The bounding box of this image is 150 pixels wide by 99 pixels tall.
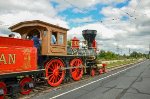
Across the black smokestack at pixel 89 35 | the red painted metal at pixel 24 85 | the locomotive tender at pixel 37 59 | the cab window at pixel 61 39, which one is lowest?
the red painted metal at pixel 24 85

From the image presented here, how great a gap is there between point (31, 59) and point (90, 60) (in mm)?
8945

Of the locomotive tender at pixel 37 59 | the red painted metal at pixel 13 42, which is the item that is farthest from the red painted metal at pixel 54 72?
the red painted metal at pixel 13 42

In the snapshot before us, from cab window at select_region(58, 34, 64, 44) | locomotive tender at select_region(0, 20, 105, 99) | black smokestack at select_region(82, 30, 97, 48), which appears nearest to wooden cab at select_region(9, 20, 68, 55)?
locomotive tender at select_region(0, 20, 105, 99)

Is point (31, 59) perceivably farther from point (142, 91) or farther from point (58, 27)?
point (142, 91)

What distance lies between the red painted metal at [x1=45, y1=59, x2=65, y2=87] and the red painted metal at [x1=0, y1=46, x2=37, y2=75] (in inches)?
73.5

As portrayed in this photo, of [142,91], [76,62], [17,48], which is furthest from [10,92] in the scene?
[76,62]

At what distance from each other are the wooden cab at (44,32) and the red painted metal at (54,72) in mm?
567

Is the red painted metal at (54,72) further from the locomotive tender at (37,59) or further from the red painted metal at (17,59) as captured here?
the red painted metal at (17,59)

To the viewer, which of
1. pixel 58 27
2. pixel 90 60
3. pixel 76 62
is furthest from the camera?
pixel 90 60

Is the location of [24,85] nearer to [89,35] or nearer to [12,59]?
[12,59]

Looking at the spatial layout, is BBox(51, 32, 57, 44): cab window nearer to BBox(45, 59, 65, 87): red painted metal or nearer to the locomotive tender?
the locomotive tender

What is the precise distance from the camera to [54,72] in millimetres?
14523

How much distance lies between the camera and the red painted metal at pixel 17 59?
10352 millimetres

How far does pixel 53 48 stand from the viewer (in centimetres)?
1438
